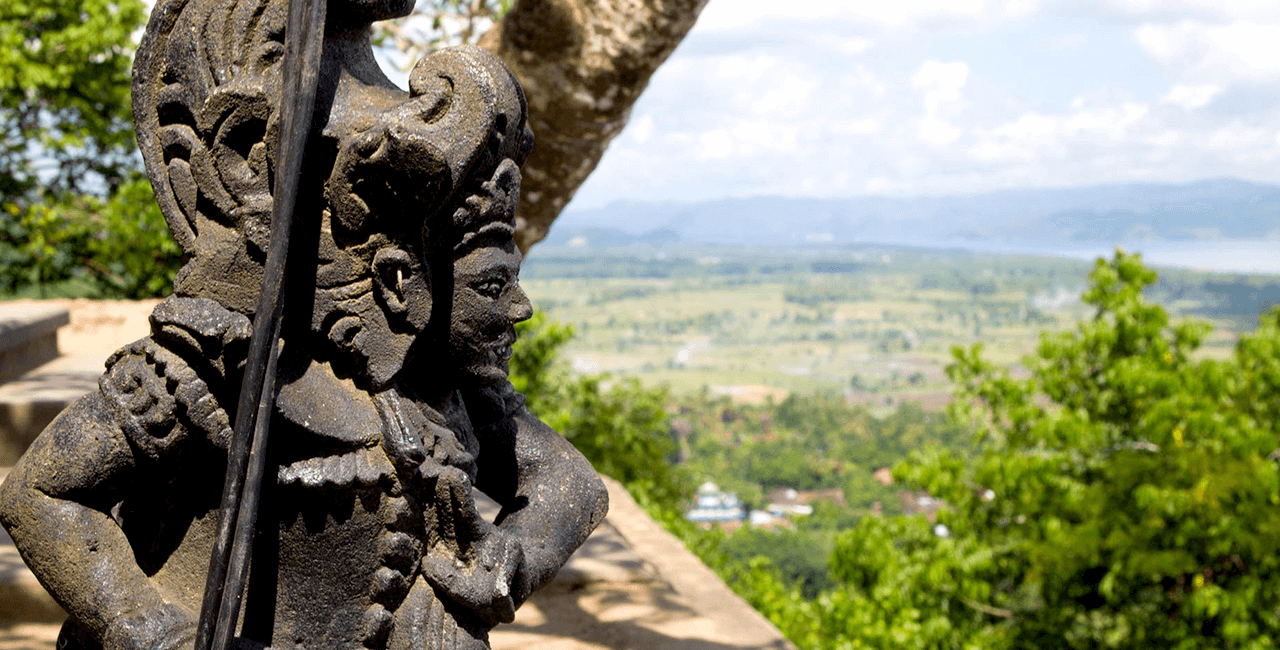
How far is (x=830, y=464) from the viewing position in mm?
31703

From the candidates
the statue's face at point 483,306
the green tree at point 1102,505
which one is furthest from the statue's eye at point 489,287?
the green tree at point 1102,505

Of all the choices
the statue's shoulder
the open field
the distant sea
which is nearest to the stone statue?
the statue's shoulder

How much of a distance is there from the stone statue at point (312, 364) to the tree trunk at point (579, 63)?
9.41ft

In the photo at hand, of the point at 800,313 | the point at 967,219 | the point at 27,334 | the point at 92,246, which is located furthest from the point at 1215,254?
the point at 967,219

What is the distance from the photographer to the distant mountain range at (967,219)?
6462 cm

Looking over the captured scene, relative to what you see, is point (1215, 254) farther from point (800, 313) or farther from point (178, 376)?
point (178, 376)

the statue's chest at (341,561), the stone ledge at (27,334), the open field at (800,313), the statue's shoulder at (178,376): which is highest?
the statue's shoulder at (178,376)

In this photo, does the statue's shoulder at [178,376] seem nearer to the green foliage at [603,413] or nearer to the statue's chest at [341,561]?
the statue's chest at [341,561]

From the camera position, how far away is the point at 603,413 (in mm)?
9273

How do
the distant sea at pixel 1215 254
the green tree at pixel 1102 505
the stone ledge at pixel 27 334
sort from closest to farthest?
the stone ledge at pixel 27 334 → the green tree at pixel 1102 505 → the distant sea at pixel 1215 254

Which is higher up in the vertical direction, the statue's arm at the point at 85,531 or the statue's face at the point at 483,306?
the statue's face at the point at 483,306

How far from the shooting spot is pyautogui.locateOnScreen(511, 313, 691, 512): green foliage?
8656mm

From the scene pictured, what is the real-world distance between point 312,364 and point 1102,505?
6089mm

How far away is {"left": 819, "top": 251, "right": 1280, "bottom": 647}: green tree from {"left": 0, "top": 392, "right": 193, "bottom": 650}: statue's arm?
18.4 ft
